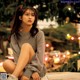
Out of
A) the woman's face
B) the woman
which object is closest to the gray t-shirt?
the woman

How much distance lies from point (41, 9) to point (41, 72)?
6.95m

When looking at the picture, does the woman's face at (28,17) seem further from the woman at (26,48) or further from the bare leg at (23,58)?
the bare leg at (23,58)

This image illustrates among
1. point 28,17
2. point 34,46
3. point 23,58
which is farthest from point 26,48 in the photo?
point 28,17

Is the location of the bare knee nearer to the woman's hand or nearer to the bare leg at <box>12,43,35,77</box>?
the bare leg at <box>12,43,35,77</box>

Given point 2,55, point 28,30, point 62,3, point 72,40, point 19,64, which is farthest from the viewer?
point 72,40

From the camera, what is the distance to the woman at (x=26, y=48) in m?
3.73

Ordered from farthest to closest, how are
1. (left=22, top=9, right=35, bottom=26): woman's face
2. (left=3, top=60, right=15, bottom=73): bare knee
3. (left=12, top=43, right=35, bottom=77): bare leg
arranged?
(left=22, top=9, right=35, bottom=26): woman's face, (left=3, top=60, right=15, bottom=73): bare knee, (left=12, top=43, right=35, bottom=77): bare leg

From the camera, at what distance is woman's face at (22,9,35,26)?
3966 millimetres

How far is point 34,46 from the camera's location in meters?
3.95

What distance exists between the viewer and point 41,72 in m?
3.87

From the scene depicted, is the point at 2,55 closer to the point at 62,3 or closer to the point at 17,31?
the point at 62,3

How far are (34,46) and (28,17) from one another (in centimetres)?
33

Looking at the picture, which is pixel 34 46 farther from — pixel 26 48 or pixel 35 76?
pixel 35 76

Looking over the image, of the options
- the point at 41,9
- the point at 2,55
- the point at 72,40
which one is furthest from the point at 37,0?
the point at 72,40
